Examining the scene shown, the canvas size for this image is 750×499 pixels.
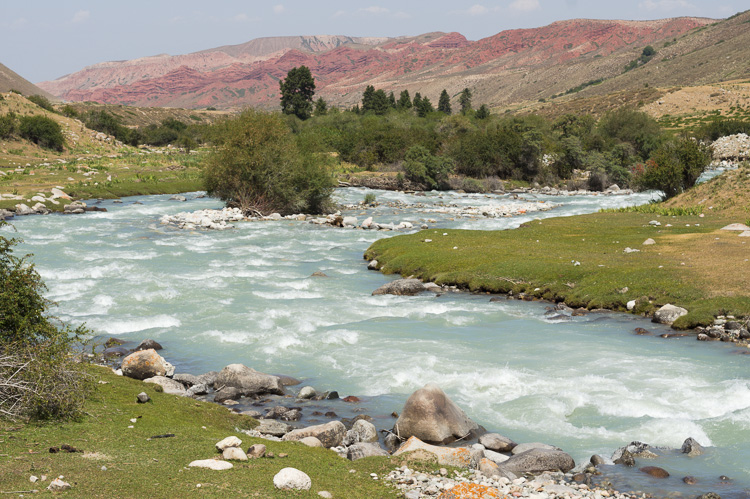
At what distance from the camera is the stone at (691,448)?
1235cm

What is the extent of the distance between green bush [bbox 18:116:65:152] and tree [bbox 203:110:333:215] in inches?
1764

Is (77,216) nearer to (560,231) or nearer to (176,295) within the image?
(176,295)

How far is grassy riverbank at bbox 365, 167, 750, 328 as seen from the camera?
23.0 meters

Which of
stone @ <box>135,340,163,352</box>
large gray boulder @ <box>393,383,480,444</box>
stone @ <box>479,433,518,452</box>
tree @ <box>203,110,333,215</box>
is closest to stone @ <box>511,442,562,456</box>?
stone @ <box>479,433,518,452</box>

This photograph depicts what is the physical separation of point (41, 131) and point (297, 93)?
2800 inches

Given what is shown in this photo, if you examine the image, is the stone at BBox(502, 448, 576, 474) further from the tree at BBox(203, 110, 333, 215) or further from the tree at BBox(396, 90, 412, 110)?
the tree at BBox(396, 90, 412, 110)

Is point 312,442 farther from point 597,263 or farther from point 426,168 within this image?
point 426,168

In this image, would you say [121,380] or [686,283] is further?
[686,283]

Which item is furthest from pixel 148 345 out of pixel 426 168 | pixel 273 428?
pixel 426 168

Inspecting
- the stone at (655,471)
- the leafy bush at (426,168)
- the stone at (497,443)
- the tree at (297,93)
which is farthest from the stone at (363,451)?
the tree at (297,93)

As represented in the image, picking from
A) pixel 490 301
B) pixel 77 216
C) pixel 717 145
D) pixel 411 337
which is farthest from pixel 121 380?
pixel 717 145

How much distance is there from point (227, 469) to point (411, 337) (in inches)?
457

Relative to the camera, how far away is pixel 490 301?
25.8m

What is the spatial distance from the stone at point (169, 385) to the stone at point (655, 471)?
10345 millimetres
